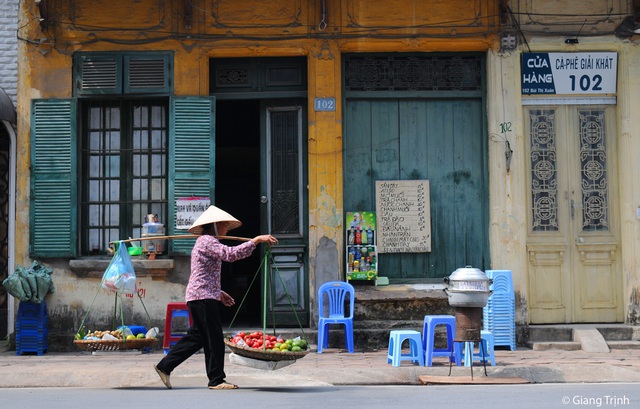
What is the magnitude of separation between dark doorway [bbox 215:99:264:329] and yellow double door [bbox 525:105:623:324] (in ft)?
13.4

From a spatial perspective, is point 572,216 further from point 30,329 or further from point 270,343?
point 30,329

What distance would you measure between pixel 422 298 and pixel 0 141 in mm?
5975

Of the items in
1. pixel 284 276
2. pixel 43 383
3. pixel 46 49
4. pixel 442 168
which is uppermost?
pixel 46 49

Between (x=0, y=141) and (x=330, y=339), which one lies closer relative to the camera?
(x=330, y=339)

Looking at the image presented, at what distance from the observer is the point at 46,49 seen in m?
12.8

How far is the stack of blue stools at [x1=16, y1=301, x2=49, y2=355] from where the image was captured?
12.1 metres

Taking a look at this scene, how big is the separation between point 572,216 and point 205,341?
235 inches

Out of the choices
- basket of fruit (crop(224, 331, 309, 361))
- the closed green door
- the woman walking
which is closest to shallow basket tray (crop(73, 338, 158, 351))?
the woman walking

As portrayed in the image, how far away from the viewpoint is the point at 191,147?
12562 millimetres

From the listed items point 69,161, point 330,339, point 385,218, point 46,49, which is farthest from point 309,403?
point 46,49

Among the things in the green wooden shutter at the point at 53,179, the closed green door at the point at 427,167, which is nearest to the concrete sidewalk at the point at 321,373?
the green wooden shutter at the point at 53,179

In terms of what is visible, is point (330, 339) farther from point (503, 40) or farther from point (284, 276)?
point (503, 40)

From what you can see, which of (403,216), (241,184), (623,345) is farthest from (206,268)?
(241,184)

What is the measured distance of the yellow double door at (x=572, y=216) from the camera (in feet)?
41.8
